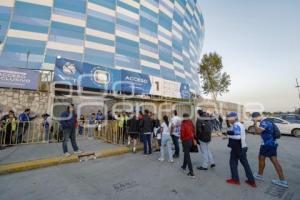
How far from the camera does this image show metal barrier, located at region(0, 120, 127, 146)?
7.07 m

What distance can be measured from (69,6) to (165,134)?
2372 centimetres

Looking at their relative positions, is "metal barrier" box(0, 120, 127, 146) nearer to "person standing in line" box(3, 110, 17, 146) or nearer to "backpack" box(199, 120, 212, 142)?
"person standing in line" box(3, 110, 17, 146)

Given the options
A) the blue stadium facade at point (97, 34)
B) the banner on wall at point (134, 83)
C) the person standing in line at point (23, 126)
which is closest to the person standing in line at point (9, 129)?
the person standing in line at point (23, 126)

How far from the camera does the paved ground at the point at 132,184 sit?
3.21m

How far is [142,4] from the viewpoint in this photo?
92.4 ft

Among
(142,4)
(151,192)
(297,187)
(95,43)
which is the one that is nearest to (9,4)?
(95,43)

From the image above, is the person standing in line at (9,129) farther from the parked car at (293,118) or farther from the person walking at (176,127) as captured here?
the parked car at (293,118)

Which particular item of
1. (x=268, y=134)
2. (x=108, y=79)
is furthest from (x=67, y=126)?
(x=108, y=79)

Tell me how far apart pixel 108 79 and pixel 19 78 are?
501 centimetres

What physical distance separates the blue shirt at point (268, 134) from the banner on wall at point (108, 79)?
9.12 m

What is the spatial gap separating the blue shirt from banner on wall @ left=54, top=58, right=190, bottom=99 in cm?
912

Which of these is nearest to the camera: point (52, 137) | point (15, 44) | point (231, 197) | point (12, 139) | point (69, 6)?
point (231, 197)

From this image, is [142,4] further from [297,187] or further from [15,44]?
[297,187]

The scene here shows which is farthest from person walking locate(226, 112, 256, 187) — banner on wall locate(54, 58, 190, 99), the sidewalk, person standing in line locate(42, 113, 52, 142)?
banner on wall locate(54, 58, 190, 99)
